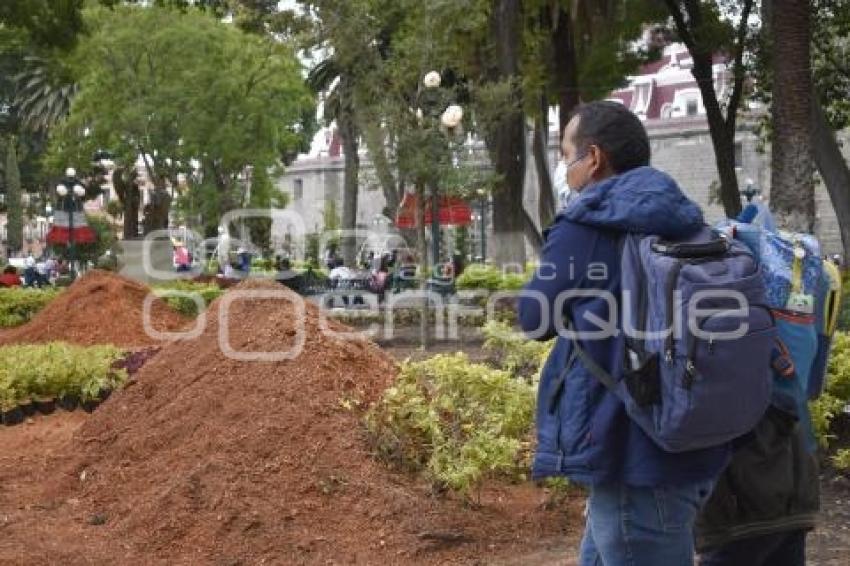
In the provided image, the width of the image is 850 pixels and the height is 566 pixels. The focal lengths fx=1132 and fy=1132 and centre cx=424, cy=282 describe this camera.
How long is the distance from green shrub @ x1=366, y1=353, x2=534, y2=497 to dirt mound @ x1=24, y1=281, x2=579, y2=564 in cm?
13

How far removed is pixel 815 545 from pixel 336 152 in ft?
219

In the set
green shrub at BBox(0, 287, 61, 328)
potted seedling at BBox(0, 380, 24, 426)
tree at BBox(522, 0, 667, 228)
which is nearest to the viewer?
potted seedling at BBox(0, 380, 24, 426)

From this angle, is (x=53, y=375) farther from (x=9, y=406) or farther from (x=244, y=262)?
(x=244, y=262)

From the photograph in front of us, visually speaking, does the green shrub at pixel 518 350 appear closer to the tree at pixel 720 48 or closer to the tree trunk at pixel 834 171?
the tree trunk at pixel 834 171

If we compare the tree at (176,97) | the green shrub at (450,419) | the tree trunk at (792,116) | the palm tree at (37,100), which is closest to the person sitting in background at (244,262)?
the tree at (176,97)

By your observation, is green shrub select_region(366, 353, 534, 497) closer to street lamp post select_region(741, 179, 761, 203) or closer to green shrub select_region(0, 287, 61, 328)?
street lamp post select_region(741, 179, 761, 203)

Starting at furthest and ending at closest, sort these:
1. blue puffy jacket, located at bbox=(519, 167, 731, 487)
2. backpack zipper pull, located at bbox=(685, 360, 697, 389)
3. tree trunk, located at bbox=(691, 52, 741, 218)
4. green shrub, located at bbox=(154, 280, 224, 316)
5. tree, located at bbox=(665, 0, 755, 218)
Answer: tree trunk, located at bbox=(691, 52, 741, 218)
tree, located at bbox=(665, 0, 755, 218)
green shrub, located at bbox=(154, 280, 224, 316)
blue puffy jacket, located at bbox=(519, 167, 731, 487)
backpack zipper pull, located at bbox=(685, 360, 697, 389)

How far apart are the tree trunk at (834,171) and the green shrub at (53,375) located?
42.5 ft

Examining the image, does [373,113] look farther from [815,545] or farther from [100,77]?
[100,77]

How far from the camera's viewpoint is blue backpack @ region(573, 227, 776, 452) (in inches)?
98.0

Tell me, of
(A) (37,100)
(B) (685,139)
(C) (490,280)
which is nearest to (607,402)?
(C) (490,280)

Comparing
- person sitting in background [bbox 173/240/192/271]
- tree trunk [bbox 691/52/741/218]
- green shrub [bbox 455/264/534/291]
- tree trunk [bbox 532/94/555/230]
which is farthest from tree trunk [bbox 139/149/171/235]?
tree trunk [bbox 691/52/741/218]

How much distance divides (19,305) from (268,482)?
1405 centimetres

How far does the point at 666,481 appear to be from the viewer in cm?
259
